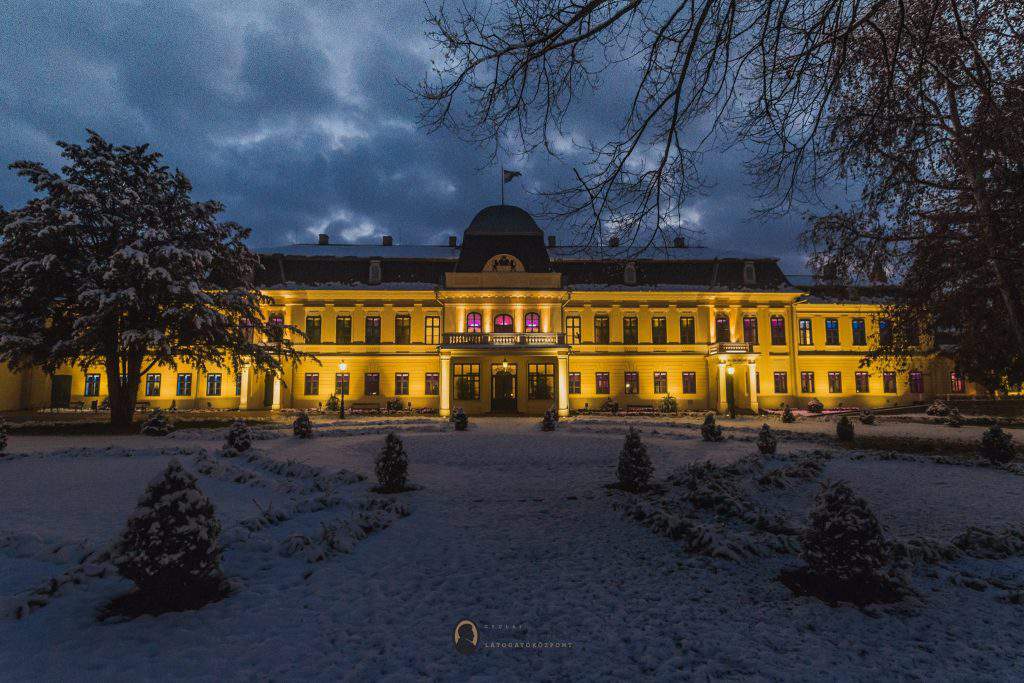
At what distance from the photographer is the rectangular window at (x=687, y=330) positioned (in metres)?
35.9

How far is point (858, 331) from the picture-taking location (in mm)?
37312

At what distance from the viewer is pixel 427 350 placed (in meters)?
35.2

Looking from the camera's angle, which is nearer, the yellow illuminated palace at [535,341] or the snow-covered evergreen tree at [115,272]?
the snow-covered evergreen tree at [115,272]

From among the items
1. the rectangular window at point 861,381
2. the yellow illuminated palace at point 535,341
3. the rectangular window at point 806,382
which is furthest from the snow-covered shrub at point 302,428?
the rectangular window at point 861,381

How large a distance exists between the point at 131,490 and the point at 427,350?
86.9 ft

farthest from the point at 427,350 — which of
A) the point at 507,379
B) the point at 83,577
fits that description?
the point at 83,577

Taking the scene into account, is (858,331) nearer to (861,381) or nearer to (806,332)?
(861,381)

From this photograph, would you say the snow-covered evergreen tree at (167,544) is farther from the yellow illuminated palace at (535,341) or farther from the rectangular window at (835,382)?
the rectangular window at (835,382)

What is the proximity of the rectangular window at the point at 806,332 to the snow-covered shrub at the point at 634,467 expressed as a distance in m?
33.9

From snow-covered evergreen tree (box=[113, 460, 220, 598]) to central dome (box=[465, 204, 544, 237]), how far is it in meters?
31.3

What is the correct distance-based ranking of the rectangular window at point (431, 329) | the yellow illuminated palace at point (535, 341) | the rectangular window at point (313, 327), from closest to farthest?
the yellow illuminated palace at point (535, 341)
the rectangular window at point (313, 327)
the rectangular window at point (431, 329)

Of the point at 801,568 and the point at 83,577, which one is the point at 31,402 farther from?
the point at 801,568

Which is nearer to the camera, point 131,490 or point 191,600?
point 191,600

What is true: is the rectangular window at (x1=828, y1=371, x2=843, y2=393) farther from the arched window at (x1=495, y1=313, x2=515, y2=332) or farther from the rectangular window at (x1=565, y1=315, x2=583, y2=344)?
the arched window at (x1=495, y1=313, x2=515, y2=332)
